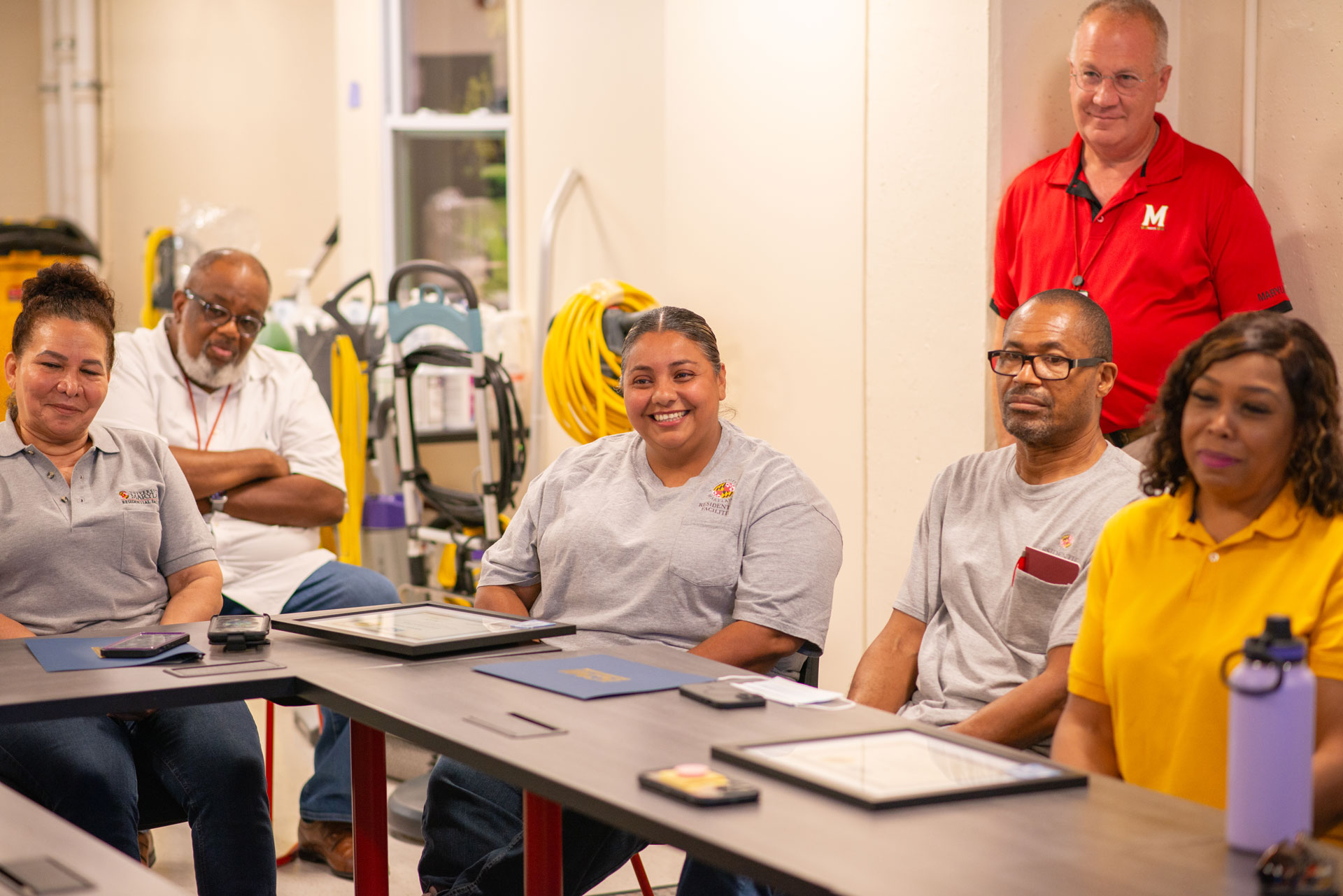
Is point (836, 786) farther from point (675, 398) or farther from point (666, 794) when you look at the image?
point (675, 398)

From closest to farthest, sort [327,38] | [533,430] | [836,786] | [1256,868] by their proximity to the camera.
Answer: [1256,868], [836,786], [533,430], [327,38]

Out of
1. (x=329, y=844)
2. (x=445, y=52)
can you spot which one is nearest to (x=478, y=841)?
(x=329, y=844)

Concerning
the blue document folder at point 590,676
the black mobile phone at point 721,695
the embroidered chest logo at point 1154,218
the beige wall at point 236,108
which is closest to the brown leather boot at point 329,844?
the blue document folder at point 590,676

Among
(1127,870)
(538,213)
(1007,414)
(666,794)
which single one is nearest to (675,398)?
(1007,414)

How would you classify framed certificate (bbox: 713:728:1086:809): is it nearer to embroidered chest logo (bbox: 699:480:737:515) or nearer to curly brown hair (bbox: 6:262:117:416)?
embroidered chest logo (bbox: 699:480:737:515)

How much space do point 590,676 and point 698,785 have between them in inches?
22.6

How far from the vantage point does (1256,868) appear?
1210 mm

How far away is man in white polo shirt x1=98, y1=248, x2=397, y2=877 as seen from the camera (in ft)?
11.3

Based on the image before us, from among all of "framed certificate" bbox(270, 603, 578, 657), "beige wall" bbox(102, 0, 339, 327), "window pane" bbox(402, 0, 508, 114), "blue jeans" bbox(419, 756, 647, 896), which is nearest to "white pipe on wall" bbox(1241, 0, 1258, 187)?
"framed certificate" bbox(270, 603, 578, 657)

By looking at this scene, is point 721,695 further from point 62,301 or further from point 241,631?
point 62,301

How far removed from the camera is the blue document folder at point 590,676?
74.7 inches

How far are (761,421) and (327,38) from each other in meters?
4.66

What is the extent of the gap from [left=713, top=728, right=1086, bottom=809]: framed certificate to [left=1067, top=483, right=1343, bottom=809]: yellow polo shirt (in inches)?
11.0

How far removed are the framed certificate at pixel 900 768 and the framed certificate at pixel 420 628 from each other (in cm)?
72
